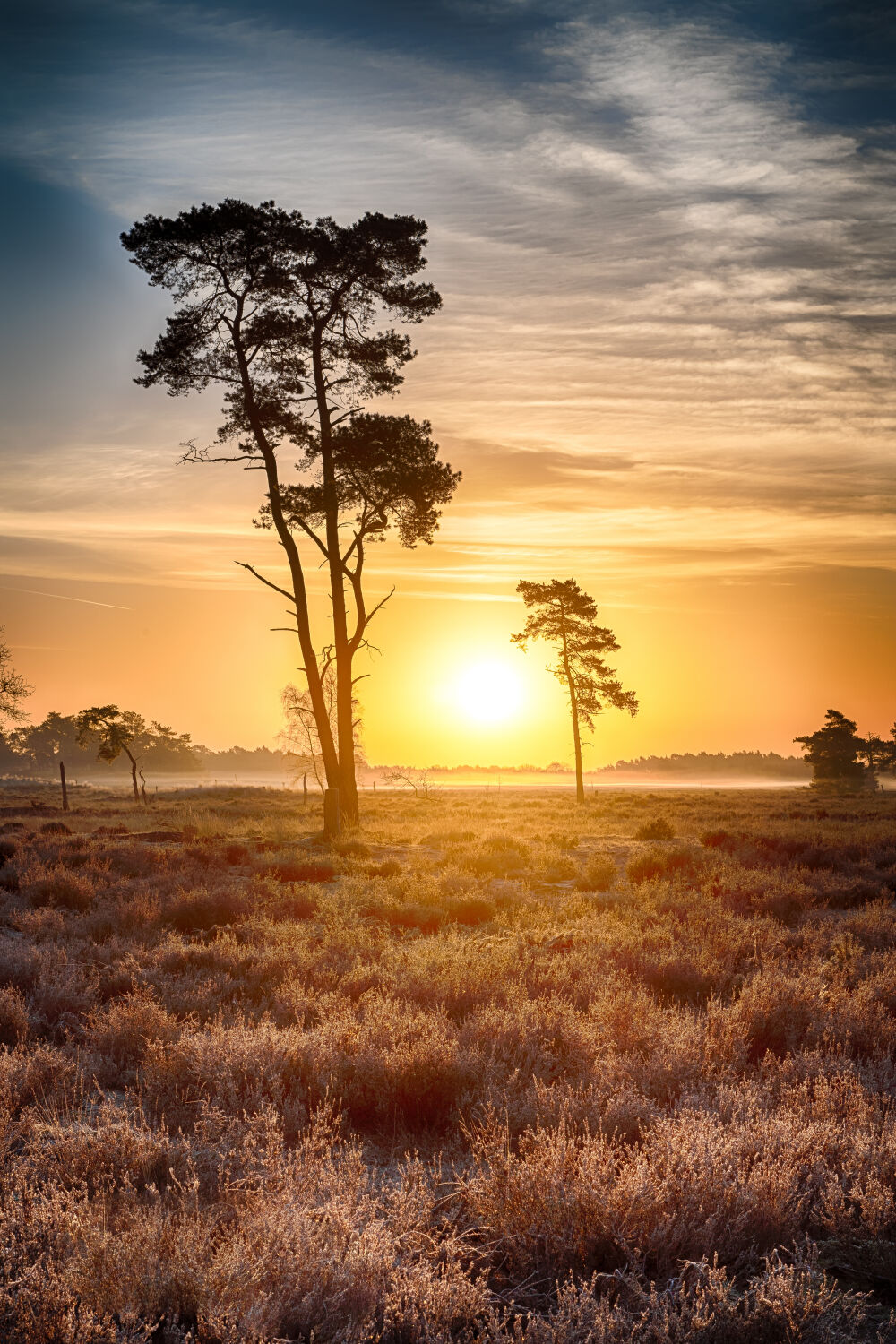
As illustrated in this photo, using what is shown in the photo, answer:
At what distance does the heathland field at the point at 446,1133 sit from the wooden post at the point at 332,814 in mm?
11387

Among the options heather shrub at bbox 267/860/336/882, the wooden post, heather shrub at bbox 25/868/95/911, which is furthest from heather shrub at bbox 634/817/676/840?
heather shrub at bbox 25/868/95/911

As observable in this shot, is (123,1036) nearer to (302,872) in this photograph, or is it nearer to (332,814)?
(302,872)

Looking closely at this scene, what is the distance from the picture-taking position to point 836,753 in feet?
251

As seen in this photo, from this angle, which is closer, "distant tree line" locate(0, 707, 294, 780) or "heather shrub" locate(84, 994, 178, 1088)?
"heather shrub" locate(84, 994, 178, 1088)

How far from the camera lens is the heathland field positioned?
2924 millimetres

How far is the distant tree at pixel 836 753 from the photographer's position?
249ft

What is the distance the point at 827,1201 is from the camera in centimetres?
356

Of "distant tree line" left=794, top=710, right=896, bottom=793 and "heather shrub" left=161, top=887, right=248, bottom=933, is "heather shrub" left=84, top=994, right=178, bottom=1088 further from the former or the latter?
"distant tree line" left=794, top=710, right=896, bottom=793

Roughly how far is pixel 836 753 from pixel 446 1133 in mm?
80620

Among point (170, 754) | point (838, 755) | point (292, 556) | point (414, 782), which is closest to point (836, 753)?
point (838, 755)

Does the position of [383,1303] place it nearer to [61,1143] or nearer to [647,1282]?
[647,1282]

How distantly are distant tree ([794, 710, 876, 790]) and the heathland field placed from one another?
7310 cm

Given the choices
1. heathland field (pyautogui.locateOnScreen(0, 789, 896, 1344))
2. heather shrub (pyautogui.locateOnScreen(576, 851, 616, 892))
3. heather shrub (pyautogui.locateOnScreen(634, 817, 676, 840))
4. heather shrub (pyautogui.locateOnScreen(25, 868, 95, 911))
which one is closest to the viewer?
heathland field (pyautogui.locateOnScreen(0, 789, 896, 1344))

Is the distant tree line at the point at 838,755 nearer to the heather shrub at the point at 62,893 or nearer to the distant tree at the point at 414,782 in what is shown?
the distant tree at the point at 414,782
